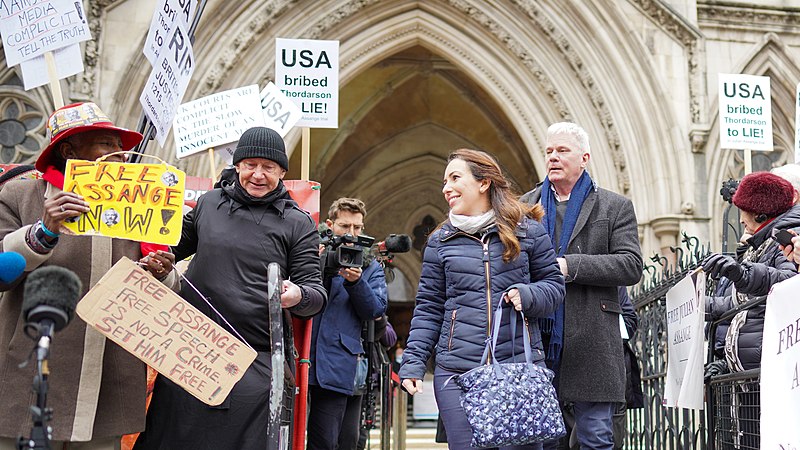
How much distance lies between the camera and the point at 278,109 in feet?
20.8

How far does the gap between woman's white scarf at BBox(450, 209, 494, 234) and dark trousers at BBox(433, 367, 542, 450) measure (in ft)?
1.87

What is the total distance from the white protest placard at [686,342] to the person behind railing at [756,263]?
0.52 feet

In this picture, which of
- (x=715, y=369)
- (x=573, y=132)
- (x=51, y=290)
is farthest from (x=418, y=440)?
(x=51, y=290)

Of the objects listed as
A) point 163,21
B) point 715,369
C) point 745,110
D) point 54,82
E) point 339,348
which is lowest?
point 715,369

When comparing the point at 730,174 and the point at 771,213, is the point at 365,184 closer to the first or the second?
the point at 730,174

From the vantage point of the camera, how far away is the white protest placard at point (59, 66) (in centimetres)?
473

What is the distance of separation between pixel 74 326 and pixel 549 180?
2226 millimetres

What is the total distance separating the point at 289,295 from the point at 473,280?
2.39 ft

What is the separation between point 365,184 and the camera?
1816cm

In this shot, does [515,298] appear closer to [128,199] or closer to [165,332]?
[165,332]

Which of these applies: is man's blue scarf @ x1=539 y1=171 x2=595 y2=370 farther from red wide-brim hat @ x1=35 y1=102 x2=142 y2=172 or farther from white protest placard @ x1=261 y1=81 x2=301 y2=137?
white protest placard @ x1=261 y1=81 x2=301 y2=137

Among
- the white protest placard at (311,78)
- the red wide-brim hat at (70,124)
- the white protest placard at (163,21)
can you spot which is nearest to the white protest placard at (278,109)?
the white protest placard at (311,78)

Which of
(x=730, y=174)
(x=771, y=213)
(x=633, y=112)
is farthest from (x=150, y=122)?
(x=730, y=174)

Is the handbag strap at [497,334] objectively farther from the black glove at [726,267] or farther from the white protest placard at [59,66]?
the white protest placard at [59,66]
